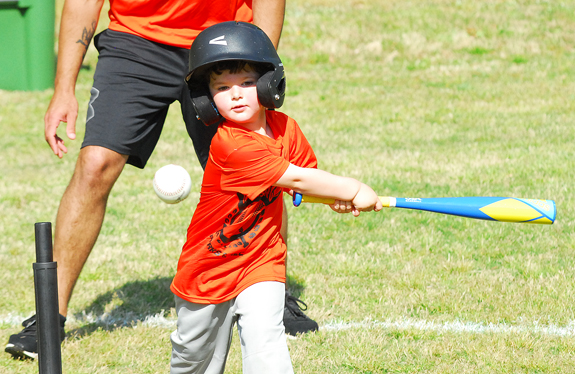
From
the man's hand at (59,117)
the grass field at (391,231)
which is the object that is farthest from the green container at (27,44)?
the man's hand at (59,117)

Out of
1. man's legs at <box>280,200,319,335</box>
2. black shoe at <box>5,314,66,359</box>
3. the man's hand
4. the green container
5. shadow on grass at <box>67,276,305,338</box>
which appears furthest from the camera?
the green container

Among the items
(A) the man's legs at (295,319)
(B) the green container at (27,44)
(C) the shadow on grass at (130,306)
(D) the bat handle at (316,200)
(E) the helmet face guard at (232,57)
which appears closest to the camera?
(E) the helmet face guard at (232,57)

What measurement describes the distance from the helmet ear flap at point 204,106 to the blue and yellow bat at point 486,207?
48 centimetres

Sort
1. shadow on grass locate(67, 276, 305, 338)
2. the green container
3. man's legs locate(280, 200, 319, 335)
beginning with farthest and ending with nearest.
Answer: the green container < shadow on grass locate(67, 276, 305, 338) < man's legs locate(280, 200, 319, 335)

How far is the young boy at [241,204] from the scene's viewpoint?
2557mm

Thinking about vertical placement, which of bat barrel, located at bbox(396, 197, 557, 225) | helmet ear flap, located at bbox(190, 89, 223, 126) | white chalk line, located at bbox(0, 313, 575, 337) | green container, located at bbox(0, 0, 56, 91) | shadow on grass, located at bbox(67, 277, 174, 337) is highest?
green container, located at bbox(0, 0, 56, 91)

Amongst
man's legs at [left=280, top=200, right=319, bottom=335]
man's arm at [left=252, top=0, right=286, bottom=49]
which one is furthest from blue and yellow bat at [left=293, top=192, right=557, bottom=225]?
man's arm at [left=252, top=0, right=286, bottom=49]

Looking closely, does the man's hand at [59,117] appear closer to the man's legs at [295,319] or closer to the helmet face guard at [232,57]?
the helmet face guard at [232,57]

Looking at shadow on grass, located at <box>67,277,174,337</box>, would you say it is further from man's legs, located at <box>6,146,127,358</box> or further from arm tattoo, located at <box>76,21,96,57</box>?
arm tattoo, located at <box>76,21,96,57</box>

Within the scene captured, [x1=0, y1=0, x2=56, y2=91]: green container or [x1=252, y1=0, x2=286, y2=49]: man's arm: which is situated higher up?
[x1=0, y1=0, x2=56, y2=91]: green container

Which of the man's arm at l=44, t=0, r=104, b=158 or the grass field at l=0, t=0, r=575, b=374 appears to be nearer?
the man's arm at l=44, t=0, r=104, b=158

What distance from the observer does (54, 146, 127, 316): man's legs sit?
3.44 meters

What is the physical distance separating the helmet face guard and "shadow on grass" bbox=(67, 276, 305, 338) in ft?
5.62

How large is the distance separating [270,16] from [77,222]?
144 centimetres
